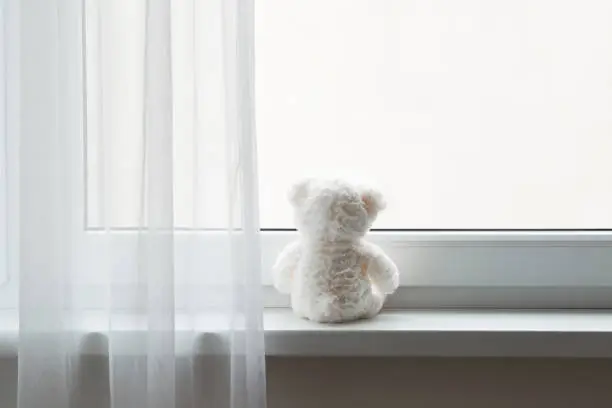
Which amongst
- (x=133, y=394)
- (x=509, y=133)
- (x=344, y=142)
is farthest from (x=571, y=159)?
(x=133, y=394)

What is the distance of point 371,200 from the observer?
3.56 ft

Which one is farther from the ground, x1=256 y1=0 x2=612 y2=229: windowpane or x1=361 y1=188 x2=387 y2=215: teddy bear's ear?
x1=256 y1=0 x2=612 y2=229: windowpane

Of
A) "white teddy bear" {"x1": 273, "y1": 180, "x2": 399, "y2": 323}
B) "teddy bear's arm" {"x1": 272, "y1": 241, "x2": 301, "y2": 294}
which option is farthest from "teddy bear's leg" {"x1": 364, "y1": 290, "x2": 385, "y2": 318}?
"teddy bear's arm" {"x1": 272, "y1": 241, "x2": 301, "y2": 294}

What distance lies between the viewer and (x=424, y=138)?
1.18m

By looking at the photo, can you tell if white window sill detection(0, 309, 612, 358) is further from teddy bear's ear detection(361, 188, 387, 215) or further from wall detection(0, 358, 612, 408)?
teddy bear's ear detection(361, 188, 387, 215)

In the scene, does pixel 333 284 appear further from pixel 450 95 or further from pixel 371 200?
pixel 450 95

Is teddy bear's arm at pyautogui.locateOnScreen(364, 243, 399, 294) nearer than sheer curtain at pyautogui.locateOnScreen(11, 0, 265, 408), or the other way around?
sheer curtain at pyautogui.locateOnScreen(11, 0, 265, 408)

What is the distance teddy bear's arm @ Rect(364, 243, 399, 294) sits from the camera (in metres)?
1.08

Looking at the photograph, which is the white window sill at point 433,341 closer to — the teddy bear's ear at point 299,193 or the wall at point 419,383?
the wall at point 419,383

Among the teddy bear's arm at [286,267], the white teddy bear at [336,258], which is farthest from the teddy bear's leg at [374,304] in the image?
the teddy bear's arm at [286,267]

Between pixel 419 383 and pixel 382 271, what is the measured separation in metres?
0.16

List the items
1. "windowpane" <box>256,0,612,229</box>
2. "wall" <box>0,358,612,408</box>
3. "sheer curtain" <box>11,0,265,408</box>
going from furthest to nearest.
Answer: "windowpane" <box>256,0,612,229</box>, "wall" <box>0,358,612,408</box>, "sheer curtain" <box>11,0,265,408</box>

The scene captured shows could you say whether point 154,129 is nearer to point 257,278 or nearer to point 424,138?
point 257,278

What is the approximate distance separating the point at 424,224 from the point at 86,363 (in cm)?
53
